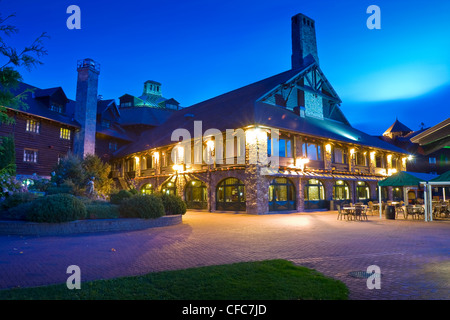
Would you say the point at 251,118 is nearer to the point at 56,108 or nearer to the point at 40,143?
the point at 40,143

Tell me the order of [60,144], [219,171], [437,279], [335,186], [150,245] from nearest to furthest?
1. [437,279]
2. [150,245]
3. [219,171]
4. [335,186]
5. [60,144]

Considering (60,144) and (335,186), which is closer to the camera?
(335,186)

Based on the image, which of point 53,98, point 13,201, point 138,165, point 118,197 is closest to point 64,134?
point 53,98

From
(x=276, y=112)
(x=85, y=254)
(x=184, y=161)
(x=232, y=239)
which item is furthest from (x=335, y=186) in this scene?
(x=85, y=254)

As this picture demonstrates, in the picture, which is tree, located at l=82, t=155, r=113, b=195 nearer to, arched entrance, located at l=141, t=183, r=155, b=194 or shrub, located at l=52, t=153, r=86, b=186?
shrub, located at l=52, t=153, r=86, b=186

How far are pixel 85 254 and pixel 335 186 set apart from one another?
885 inches

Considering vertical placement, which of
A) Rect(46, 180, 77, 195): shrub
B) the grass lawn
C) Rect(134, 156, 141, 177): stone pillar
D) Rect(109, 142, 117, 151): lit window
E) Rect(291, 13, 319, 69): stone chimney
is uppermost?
Rect(291, 13, 319, 69): stone chimney

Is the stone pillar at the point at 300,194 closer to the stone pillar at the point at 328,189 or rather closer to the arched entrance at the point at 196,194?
the stone pillar at the point at 328,189

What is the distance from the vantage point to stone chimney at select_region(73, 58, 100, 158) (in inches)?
1188

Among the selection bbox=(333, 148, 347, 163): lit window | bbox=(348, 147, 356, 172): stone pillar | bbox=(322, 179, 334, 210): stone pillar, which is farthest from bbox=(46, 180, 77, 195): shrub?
bbox=(348, 147, 356, 172): stone pillar

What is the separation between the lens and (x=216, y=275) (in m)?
5.32

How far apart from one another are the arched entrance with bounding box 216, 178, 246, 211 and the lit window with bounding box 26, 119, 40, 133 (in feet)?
55.2

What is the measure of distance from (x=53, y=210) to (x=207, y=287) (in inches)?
350
